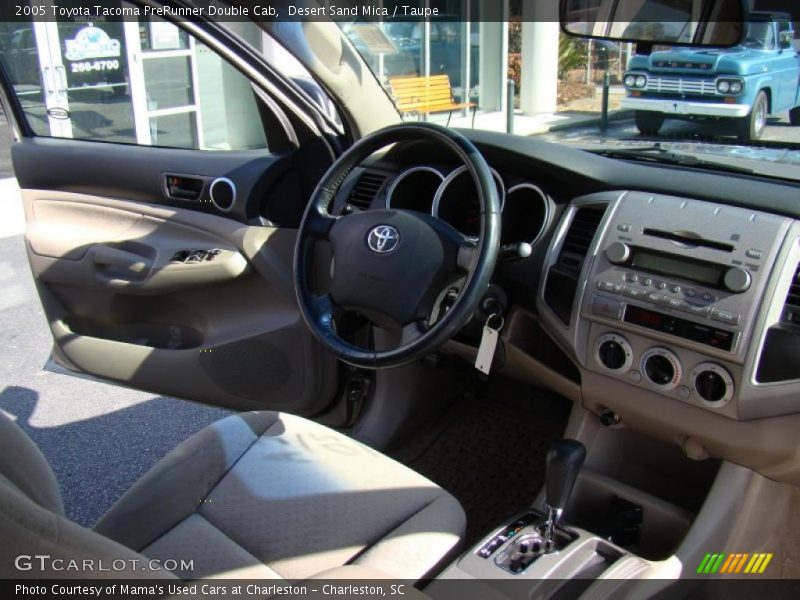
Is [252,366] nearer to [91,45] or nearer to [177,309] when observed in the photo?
[177,309]

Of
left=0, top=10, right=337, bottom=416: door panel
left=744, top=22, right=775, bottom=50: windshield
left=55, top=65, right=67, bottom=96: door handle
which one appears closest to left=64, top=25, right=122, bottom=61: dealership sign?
left=55, top=65, right=67, bottom=96: door handle

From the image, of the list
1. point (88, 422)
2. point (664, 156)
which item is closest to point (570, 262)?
point (664, 156)

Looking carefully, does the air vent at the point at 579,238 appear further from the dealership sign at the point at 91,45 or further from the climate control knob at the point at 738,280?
the dealership sign at the point at 91,45

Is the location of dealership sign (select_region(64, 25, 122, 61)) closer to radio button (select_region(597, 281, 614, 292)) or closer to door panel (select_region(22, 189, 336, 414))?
door panel (select_region(22, 189, 336, 414))

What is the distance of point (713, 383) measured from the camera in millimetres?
1865

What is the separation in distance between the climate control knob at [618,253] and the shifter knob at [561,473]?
460mm

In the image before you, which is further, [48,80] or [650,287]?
[48,80]

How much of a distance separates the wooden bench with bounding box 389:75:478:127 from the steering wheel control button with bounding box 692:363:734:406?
25.4ft

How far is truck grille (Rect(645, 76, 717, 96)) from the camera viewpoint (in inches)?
98.5

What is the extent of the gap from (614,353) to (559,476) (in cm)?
36

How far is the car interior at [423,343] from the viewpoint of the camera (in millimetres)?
1761

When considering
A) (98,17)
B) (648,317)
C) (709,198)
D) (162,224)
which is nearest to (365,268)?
(648,317)

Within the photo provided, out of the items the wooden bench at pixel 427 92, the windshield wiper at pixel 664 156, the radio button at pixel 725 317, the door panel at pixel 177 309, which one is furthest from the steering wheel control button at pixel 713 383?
the wooden bench at pixel 427 92

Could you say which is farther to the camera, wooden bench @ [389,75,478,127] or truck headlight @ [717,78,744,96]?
wooden bench @ [389,75,478,127]
